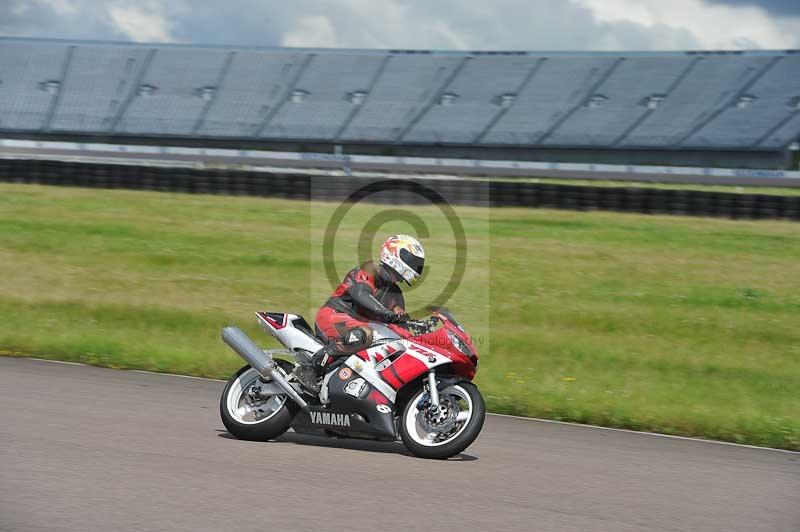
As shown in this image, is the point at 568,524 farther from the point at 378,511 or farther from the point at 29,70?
the point at 29,70

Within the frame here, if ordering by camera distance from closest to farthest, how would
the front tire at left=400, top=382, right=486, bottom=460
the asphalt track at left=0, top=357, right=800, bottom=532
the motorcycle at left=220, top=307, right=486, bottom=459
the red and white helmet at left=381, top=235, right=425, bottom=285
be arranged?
Result: the asphalt track at left=0, top=357, right=800, bottom=532, the front tire at left=400, top=382, right=486, bottom=460, the motorcycle at left=220, top=307, right=486, bottom=459, the red and white helmet at left=381, top=235, right=425, bottom=285

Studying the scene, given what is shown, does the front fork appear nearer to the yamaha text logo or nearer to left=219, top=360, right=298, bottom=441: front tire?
the yamaha text logo

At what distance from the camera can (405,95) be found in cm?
5553

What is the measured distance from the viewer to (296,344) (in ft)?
25.7

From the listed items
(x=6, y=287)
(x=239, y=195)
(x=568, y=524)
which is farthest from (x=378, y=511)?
(x=239, y=195)

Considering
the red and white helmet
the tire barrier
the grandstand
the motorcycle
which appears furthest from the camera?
the grandstand

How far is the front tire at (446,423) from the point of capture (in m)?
7.11

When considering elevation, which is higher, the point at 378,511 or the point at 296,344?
the point at 296,344

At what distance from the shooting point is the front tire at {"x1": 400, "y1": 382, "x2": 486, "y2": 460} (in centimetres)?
711

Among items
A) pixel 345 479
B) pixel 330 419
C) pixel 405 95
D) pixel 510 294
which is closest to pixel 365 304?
pixel 330 419

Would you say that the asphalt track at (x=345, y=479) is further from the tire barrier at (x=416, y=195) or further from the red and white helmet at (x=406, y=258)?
the tire barrier at (x=416, y=195)

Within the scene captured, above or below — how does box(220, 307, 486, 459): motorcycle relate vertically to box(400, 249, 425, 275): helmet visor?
below

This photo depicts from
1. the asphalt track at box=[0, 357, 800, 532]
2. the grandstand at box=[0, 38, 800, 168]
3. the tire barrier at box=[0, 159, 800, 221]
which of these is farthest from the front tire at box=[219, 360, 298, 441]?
the grandstand at box=[0, 38, 800, 168]

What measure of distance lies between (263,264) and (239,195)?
21.1 feet
